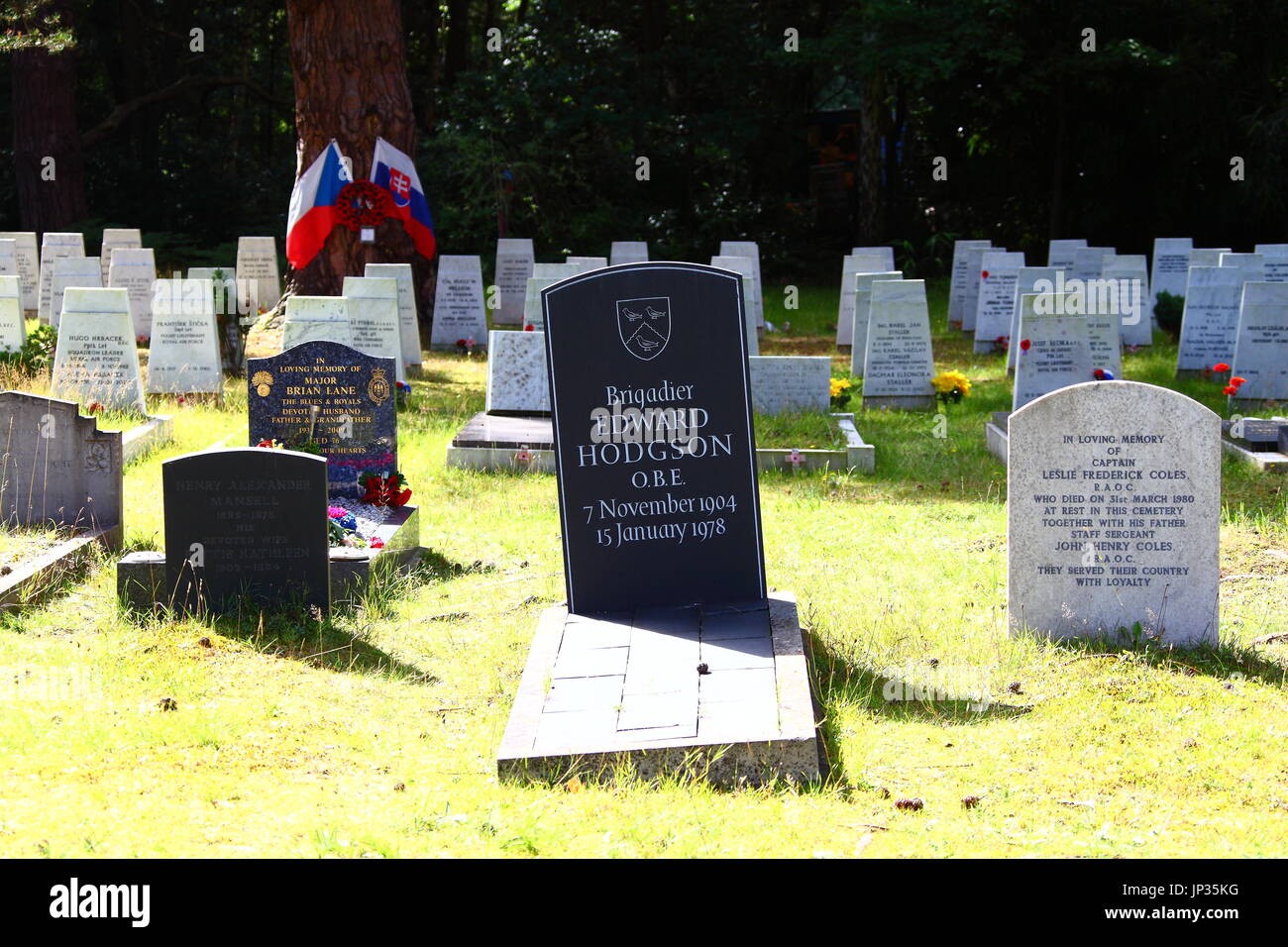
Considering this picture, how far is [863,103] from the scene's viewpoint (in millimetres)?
26094

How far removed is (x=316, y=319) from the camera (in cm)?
1206

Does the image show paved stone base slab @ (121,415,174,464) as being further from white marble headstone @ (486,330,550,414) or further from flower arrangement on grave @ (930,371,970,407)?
flower arrangement on grave @ (930,371,970,407)

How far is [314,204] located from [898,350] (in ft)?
24.0

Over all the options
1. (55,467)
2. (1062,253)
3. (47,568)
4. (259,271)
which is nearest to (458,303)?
(259,271)

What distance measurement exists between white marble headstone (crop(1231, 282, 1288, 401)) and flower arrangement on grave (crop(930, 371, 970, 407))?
8.10ft

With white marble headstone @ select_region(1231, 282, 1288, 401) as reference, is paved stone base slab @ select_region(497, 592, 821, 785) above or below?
below

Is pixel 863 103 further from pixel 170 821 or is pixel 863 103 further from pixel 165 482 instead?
pixel 170 821

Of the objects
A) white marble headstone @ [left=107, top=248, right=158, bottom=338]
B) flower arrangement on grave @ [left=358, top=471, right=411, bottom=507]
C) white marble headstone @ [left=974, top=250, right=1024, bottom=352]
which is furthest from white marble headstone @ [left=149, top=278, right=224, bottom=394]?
white marble headstone @ [left=974, top=250, right=1024, bottom=352]

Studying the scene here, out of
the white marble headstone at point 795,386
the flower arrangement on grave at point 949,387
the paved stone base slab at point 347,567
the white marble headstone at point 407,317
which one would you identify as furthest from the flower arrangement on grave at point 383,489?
the white marble headstone at point 407,317

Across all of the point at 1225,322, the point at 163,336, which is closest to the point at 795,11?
the point at 1225,322

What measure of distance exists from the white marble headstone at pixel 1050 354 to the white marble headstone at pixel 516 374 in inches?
160

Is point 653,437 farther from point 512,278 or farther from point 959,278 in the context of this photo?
point 512,278

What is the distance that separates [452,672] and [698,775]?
173cm

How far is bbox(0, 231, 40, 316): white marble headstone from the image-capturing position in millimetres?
20547
